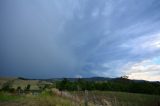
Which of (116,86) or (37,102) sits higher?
(116,86)

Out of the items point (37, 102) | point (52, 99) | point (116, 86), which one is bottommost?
point (37, 102)

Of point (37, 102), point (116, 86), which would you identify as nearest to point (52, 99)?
point (37, 102)

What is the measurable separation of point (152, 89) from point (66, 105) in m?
82.7

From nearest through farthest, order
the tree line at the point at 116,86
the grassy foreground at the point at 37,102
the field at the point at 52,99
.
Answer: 1. the grassy foreground at the point at 37,102
2. the field at the point at 52,99
3. the tree line at the point at 116,86

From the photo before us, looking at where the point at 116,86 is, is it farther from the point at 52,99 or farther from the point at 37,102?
the point at 37,102

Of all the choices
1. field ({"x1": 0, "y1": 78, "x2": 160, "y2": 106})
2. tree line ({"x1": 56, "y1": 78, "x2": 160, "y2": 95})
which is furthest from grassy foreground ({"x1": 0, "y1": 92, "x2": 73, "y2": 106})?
tree line ({"x1": 56, "y1": 78, "x2": 160, "y2": 95})

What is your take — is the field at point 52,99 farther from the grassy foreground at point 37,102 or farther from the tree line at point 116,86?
the tree line at point 116,86

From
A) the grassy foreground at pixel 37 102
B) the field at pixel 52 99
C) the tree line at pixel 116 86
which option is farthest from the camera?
the tree line at pixel 116 86

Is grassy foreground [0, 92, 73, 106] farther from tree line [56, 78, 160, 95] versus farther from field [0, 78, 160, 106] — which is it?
tree line [56, 78, 160, 95]

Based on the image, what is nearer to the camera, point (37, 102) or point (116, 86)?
point (37, 102)

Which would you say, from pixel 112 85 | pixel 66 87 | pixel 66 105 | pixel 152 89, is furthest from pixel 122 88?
pixel 66 105

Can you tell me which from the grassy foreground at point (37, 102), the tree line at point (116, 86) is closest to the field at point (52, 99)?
the grassy foreground at point (37, 102)

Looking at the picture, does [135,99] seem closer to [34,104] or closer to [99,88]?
[99,88]

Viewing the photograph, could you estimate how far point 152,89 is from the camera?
9531cm
